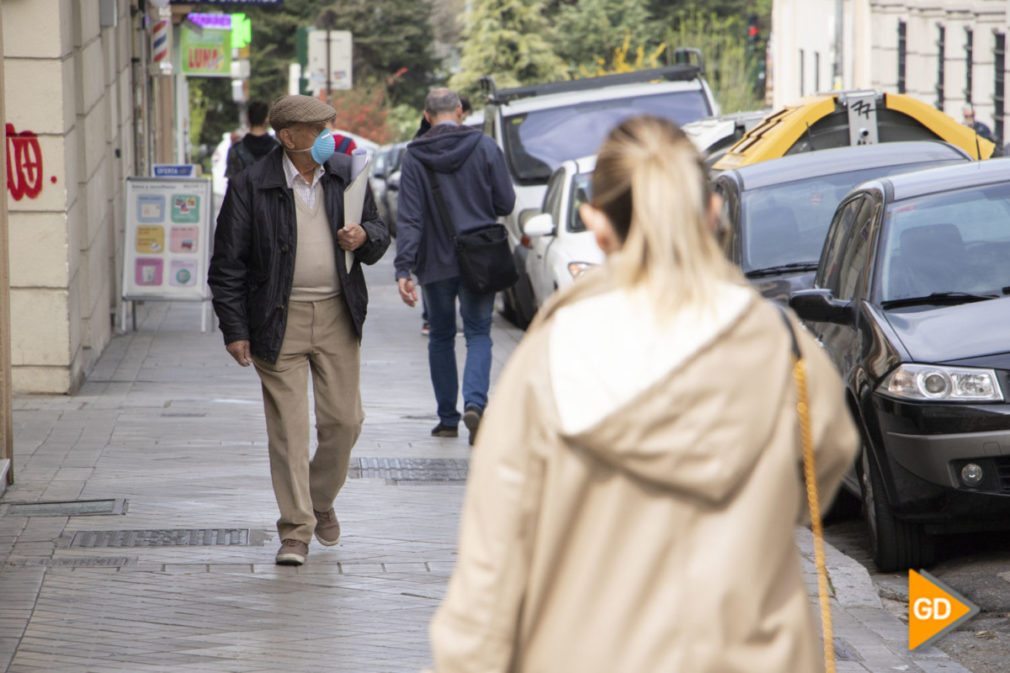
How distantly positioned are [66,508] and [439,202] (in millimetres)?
2891

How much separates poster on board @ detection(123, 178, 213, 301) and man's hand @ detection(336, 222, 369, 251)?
9.43 meters

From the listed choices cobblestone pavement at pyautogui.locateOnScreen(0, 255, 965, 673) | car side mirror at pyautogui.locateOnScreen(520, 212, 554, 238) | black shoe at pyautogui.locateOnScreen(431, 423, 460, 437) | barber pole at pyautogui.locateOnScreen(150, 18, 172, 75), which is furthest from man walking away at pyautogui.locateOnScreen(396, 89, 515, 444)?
barber pole at pyautogui.locateOnScreen(150, 18, 172, 75)

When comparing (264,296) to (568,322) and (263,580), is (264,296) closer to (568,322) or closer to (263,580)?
(263,580)

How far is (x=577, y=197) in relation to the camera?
15.2m

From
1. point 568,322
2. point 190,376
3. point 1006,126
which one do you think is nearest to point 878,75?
point 1006,126

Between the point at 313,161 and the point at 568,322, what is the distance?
4.21 meters

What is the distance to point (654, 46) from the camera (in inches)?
2576

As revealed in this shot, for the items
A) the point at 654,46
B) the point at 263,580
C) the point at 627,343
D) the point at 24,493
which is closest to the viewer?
the point at 627,343

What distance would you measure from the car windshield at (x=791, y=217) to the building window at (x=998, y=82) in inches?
733

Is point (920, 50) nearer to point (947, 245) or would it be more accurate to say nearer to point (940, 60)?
point (940, 60)

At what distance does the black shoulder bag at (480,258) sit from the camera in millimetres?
9531

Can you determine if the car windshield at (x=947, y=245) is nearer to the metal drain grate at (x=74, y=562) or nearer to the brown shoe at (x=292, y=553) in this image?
the brown shoe at (x=292, y=553)

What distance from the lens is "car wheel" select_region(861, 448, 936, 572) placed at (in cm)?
673

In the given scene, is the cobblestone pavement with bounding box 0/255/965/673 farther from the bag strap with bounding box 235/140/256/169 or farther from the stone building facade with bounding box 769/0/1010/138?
the stone building facade with bounding box 769/0/1010/138
